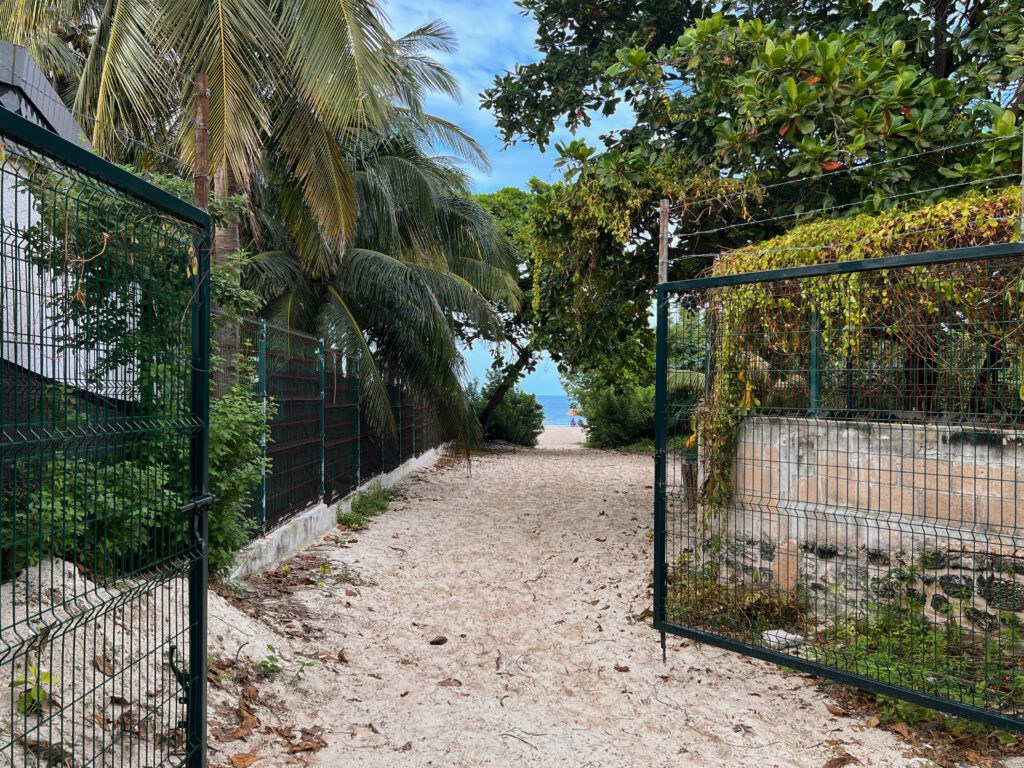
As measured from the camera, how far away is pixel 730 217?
7816mm

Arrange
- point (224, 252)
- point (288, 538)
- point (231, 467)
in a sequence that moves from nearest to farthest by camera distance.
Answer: point (231, 467)
point (288, 538)
point (224, 252)

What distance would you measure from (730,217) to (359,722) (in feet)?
20.8

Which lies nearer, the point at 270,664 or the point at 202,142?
the point at 270,664

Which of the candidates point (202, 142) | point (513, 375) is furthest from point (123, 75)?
point (513, 375)

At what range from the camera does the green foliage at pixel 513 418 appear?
22219mm

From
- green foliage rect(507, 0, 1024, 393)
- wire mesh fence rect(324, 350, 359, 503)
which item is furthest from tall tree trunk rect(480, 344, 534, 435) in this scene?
wire mesh fence rect(324, 350, 359, 503)

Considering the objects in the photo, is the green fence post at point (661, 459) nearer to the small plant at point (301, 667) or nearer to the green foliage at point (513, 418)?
the small plant at point (301, 667)

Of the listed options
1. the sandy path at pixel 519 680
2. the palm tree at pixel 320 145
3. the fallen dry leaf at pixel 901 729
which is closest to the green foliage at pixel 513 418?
the palm tree at pixel 320 145

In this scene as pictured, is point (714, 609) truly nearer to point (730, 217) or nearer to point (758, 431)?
point (758, 431)

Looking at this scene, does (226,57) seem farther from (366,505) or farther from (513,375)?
(513,375)

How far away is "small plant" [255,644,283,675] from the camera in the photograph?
427 cm

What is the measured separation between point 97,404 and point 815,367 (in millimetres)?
3842

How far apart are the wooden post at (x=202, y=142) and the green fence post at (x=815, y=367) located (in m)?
5.14

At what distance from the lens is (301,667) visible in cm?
447
